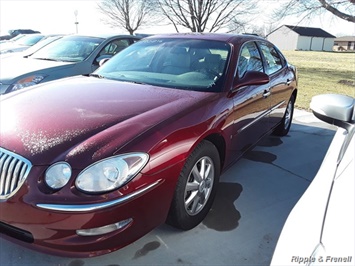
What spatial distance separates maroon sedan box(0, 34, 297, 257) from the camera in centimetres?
191

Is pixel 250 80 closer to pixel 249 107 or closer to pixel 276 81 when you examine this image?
pixel 249 107

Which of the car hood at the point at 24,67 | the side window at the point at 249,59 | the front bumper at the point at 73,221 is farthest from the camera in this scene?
the car hood at the point at 24,67

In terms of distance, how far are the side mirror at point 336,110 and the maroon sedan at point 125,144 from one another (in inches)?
35.7

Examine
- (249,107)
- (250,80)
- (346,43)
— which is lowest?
(346,43)

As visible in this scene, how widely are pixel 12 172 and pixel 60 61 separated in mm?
4499

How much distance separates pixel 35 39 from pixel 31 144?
14271mm

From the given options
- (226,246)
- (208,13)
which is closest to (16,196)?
(226,246)

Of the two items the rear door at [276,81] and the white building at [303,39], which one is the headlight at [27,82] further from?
the white building at [303,39]

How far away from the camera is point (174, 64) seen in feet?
11.1

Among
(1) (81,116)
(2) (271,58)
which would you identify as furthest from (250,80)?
(1) (81,116)

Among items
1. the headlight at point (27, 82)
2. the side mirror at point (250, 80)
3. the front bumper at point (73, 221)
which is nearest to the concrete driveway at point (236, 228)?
the front bumper at point (73, 221)

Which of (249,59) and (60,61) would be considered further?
(60,61)

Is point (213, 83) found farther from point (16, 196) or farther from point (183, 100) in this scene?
point (16, 196)

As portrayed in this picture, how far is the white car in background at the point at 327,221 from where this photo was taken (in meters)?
1.10
